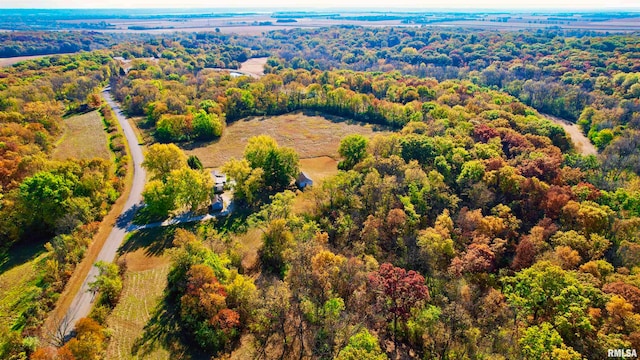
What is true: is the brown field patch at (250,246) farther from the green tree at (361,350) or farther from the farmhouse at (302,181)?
the green tree at (361,350)

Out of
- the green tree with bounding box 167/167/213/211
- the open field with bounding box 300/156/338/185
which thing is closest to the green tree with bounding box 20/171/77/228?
the green tree with bounding box 167/167/213/211

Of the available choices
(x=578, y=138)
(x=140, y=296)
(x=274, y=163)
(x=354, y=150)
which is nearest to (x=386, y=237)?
(x=354, y=150)

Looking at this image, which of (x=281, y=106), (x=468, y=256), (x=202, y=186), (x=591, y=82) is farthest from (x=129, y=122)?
(x=591, y=82)

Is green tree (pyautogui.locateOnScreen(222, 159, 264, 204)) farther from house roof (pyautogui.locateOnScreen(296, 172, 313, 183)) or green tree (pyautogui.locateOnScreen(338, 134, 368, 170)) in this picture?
green tree (pyautogui.locateOnScreen(338, 134, 368, 170))

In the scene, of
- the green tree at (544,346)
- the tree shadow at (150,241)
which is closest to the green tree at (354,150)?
the tree shadow at (150,241)

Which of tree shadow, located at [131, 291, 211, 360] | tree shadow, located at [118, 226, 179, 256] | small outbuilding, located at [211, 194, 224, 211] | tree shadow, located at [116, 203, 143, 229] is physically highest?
small outbuilding, located at [211, 194, 224, 211]

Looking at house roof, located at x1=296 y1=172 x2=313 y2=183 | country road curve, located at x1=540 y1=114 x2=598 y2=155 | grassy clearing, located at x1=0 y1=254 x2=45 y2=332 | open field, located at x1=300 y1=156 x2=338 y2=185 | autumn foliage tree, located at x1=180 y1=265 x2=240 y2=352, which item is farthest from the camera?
country road curve, located at x1=540 y1=114 x2=598 y2=155
